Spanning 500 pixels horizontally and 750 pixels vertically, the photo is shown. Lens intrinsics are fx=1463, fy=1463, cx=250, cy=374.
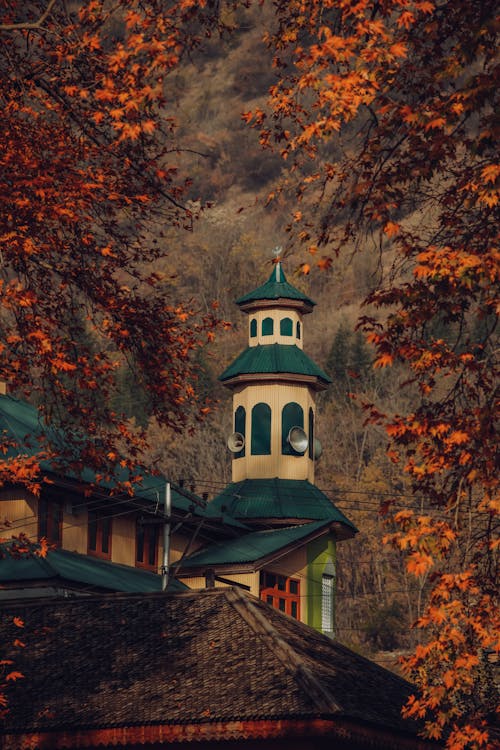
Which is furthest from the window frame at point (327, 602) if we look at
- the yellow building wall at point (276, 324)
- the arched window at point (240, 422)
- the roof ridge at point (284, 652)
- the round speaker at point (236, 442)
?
the roof ridge at point (284, 652)

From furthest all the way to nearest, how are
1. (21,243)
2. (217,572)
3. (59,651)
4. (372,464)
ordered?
1. (372,464)
2. (217,572)
3. (59,651)
4. (21,243)

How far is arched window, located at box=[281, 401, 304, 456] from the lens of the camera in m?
48.3

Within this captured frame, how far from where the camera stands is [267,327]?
5006 centimetres

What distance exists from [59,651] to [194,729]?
4026 mm

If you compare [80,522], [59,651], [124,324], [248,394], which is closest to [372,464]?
[248,394]

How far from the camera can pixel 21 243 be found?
16.5 metres

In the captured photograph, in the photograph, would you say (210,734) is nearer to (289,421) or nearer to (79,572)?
(79,572)

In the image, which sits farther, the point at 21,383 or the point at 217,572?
the point at 217,572

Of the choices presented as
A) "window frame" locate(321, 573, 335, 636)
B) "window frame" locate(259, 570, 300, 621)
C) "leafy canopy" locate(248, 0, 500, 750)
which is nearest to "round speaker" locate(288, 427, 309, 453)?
"window frame" locate(321, 573, 335, 636)

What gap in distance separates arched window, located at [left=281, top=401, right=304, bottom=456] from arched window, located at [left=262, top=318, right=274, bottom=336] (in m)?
2.80

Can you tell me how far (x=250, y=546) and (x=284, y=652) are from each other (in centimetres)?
2020

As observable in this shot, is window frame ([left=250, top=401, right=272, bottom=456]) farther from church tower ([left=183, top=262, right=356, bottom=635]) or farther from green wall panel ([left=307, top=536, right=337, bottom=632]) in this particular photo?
green wall panel ([left=307, top=536, right=337, bottom=632])

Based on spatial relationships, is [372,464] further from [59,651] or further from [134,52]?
[134,52]

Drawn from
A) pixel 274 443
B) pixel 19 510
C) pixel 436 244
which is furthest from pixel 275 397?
pixel 436 244
